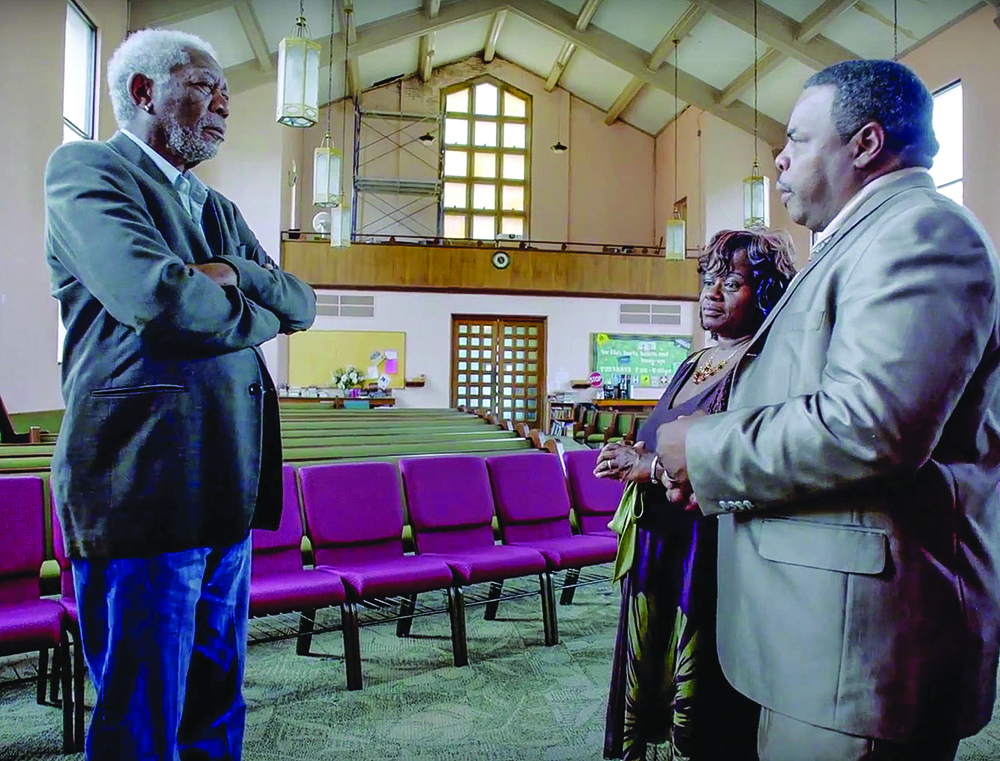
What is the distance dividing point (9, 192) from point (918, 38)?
10037mm

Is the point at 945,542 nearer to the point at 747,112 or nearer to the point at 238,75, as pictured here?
the point at 238,75

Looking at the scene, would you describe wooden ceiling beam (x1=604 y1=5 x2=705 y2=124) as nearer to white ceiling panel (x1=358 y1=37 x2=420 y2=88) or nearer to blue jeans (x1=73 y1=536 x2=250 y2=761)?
white ceiling panel (x1=358 y1=37 x2=420 y2=88)

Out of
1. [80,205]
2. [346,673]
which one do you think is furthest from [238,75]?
[80,205]

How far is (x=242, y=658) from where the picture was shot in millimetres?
1508

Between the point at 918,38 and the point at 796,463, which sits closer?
the point at 796,463

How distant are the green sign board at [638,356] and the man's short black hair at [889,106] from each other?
42.3ft

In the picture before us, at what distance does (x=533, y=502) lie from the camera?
12.6 feet

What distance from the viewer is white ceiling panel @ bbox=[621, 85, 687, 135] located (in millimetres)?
15117

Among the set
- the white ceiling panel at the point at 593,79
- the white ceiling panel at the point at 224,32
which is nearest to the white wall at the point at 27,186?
the white ceiling panel at the point at 224,32

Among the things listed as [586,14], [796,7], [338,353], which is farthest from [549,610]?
[586,14]

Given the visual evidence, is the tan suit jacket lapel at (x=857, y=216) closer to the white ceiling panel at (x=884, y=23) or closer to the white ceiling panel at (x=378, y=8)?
the white ceiling panel at (x=884, y=23)

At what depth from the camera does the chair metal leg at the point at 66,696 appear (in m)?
2.25

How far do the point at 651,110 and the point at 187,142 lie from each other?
617 inches

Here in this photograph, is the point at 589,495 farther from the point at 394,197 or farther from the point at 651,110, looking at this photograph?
the point at 651,110
